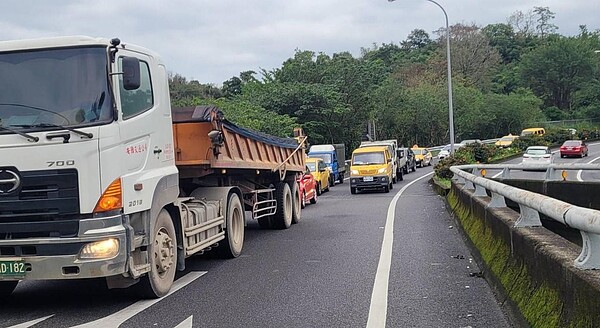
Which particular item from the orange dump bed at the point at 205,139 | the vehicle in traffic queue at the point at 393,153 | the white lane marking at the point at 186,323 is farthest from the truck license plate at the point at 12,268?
the vehicle in traffic queue at the point at 393,153

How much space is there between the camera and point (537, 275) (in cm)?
518

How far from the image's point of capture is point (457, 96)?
70438mm

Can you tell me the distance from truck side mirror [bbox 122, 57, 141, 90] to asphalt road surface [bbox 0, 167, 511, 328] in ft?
7.93

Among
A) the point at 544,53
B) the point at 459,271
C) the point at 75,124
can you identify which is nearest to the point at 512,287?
the point at 459,271

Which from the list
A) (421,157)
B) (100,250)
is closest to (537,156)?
(421,157)

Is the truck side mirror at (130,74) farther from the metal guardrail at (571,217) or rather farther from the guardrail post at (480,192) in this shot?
the guardrail post at (480,192)

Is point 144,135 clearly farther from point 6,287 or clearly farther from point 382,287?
point 382,287

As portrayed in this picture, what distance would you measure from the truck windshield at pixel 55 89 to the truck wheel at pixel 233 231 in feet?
13.0

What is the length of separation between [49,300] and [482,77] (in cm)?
8381

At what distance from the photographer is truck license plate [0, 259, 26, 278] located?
6344 mm

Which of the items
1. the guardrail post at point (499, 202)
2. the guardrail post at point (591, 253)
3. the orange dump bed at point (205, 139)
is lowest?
the guardrail post at point (499, 202)

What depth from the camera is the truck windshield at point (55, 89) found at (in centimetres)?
652

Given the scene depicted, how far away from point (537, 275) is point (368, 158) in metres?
22.9

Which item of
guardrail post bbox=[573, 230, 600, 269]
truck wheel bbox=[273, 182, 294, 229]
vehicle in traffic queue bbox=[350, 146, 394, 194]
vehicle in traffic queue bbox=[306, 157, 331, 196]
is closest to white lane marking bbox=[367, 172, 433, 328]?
guardrail post bbox=[573, 230, 600, 269]
